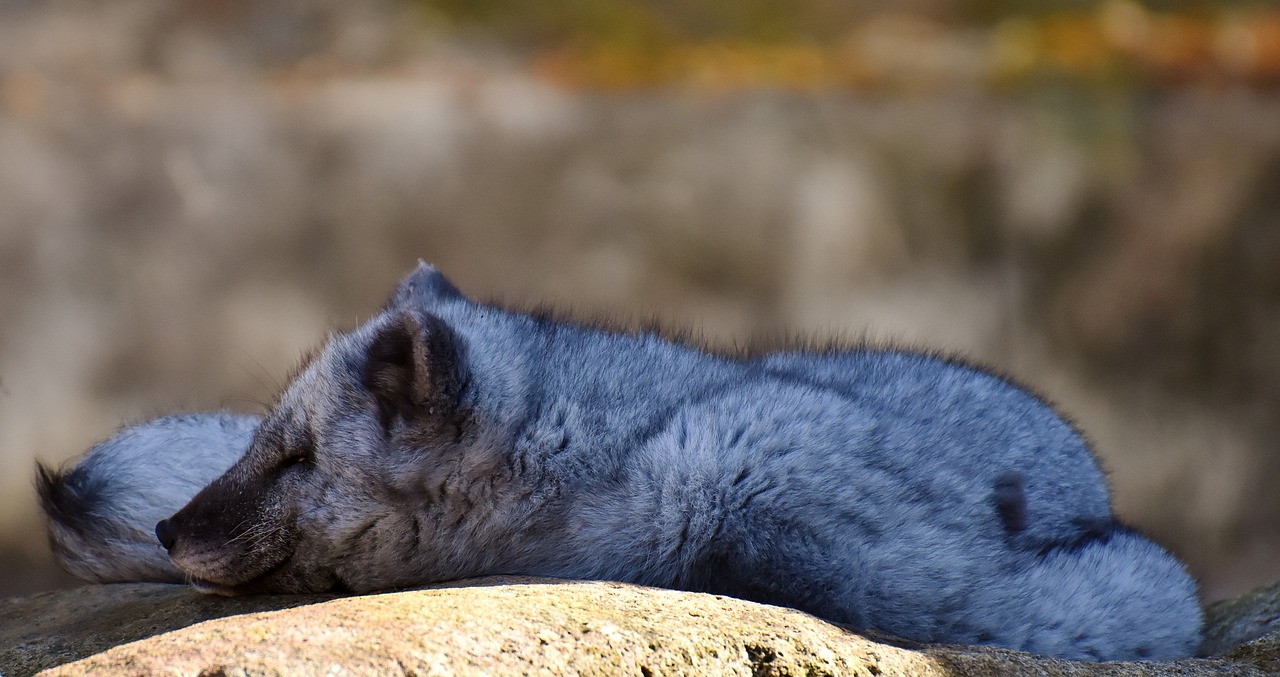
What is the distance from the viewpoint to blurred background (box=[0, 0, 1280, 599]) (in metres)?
7.86

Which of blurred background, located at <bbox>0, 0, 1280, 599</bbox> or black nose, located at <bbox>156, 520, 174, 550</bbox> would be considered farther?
blurred background, located at <bbox>0, 0, 1280, 599</bbox>

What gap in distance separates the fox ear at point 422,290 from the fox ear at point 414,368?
1.90ft

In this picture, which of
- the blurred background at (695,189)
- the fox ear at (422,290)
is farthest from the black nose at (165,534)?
the blurred background at (695,189)

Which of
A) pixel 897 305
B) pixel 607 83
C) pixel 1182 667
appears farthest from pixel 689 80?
pixel 1182 667

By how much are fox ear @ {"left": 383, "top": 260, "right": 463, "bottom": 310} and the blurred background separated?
154 inches

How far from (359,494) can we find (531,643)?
965 mm

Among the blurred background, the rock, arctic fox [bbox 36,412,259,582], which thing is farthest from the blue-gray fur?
the blurred background

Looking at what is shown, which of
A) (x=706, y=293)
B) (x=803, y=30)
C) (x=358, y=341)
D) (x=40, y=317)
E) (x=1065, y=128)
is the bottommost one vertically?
(x=358, y=341)

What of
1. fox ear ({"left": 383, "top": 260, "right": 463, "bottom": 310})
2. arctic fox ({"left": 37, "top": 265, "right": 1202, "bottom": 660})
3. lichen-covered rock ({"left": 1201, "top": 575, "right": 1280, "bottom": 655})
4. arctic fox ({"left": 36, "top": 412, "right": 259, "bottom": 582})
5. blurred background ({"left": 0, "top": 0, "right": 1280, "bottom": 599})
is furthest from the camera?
blurred background ({"left": 0, "top": 0, "right": 1280, "bottom": 599})

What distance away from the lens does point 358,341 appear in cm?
325

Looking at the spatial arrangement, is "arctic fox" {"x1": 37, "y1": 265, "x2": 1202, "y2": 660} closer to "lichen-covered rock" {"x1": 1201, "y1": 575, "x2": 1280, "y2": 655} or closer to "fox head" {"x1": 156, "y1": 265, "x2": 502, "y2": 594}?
"fox head" {"x1": 156, "y1": 265, "x2": 502, "y2": 594}

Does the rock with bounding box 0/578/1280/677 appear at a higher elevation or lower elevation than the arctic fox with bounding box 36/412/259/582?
lower

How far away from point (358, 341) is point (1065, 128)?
6293mm

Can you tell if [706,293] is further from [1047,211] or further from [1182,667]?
[1182,667]
